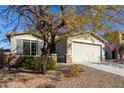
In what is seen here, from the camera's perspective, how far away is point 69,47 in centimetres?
2623

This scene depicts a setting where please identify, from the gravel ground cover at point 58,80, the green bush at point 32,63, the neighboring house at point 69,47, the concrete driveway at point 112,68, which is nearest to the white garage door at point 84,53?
the neighboring house at point 69,47

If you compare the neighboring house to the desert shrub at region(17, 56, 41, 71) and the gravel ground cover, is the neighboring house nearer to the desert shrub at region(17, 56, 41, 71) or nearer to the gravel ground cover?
the desert shrub at region(17, 56, 41, 71)

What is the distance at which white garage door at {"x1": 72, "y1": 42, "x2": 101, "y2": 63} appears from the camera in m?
26.4

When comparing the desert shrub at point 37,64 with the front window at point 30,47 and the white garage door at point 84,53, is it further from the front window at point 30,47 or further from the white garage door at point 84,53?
the white garage door at point 84,53

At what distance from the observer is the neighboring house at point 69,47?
2425 cm

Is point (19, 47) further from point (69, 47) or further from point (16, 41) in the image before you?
point (69, 47)

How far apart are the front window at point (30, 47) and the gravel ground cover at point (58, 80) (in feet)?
25.7

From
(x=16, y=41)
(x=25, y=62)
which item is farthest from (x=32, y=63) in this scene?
(x=16, y=41)

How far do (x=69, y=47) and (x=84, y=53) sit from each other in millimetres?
1681
